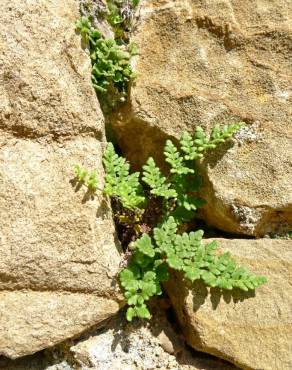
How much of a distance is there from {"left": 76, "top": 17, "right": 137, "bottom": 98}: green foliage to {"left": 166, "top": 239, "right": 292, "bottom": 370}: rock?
59.2 inches

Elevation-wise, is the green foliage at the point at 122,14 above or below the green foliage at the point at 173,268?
above

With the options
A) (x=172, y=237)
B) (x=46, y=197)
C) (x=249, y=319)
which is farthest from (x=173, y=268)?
(x=46, y=197)

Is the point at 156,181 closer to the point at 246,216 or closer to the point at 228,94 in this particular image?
the point at 246,216

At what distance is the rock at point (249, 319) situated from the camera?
3352 millimetres

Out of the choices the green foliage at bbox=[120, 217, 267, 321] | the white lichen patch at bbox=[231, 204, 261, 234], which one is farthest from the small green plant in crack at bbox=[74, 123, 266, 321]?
the white lichen patch at bbox=[231, 204, 261, 234]

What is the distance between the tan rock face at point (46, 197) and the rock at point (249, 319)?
0.59 metres

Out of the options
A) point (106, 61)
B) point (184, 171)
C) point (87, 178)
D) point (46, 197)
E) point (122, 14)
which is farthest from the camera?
point (122, 14)

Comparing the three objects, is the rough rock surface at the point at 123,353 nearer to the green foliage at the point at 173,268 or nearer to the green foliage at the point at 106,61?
the green foliage at the point at 173,268

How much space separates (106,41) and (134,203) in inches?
45.8

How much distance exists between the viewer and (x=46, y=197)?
3234 mm

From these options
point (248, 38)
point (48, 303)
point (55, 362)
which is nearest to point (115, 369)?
point (55, 362)

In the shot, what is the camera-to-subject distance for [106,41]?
11.8 ft

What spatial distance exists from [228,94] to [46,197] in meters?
1.47

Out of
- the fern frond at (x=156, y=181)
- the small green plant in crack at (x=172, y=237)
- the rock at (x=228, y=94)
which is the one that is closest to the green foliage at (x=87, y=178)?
the small green plant in crack at (x=172, y=237)
